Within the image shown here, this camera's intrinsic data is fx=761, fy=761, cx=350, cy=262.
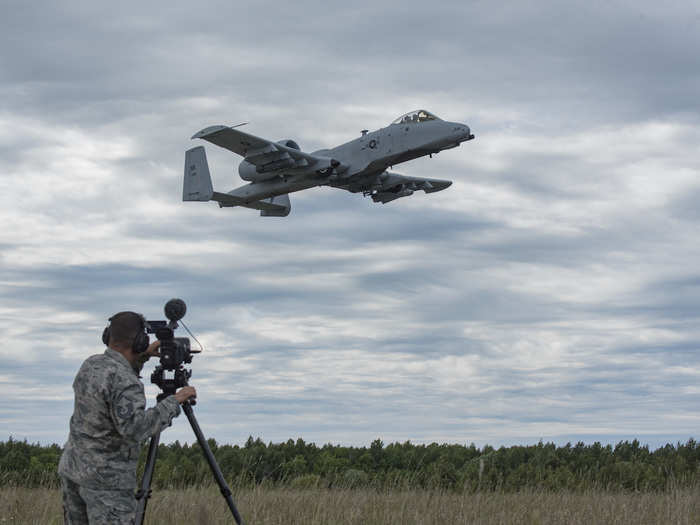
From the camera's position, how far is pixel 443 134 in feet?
89.0

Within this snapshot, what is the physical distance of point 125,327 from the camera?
604 cm

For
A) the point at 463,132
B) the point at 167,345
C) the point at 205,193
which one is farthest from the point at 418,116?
the point at 167,345

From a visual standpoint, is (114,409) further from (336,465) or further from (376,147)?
(376,147)

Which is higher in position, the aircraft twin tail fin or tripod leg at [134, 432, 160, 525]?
the aircraft twin tail fin

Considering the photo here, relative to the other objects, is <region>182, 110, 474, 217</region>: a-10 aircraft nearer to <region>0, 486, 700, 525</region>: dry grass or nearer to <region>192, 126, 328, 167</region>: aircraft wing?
<region>192, 126, 328, 167</region>: aircraft wing

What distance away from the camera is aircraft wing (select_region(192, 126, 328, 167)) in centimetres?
2716

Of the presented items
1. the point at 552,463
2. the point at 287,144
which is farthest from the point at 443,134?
the point at 552,463

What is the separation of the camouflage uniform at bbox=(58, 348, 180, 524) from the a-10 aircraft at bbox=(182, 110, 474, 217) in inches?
843

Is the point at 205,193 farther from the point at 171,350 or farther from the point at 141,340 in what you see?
the point at 141,340

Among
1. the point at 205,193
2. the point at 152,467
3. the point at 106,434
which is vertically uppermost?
the point at 205,193

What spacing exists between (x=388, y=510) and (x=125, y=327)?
665 cm

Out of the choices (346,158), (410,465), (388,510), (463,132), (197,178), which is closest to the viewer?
(388,510)

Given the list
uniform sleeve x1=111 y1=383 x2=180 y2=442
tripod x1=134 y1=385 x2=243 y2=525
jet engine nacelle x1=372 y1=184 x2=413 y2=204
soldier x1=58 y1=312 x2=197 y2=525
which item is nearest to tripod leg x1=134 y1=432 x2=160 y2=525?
tripod x1=134 y1=385 x2=243 y2=525

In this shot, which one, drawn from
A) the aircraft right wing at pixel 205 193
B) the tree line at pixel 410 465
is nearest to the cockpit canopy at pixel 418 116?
the aircraft right wing at pixel 205 193
